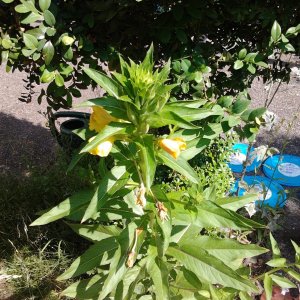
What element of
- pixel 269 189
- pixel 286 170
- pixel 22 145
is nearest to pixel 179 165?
pixel 269 189

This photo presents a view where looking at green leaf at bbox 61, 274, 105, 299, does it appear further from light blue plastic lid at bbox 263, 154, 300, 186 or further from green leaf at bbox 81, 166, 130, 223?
light blue plastic lid at bbox 263, 154, 300, 186

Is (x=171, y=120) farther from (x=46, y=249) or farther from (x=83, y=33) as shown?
(x=46, y=249)

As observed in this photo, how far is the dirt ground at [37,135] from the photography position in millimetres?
3562

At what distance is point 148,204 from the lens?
1729mm

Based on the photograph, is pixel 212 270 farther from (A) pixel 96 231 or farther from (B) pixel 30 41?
(B) pixel 30 41

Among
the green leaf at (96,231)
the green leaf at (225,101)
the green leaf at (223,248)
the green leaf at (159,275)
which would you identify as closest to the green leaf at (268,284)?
the green leaf at (223,248)

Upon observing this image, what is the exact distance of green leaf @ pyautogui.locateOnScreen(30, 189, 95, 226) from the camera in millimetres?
1691

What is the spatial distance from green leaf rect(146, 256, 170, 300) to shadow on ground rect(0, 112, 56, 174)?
250cm

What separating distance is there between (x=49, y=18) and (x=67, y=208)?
1.04 metres

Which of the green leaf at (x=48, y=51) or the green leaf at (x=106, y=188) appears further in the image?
the green leaf at (x=48, y=51)

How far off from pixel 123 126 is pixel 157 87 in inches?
7.9

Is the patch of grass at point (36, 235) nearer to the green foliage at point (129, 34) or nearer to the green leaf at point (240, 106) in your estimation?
the green foliage at point (129, 34)

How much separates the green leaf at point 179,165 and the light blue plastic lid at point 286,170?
247 centimetres

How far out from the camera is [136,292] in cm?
211
